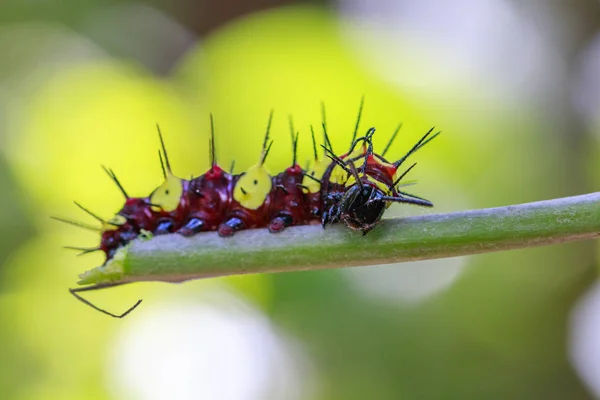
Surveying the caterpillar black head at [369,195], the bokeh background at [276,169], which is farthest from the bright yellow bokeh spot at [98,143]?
the caterpillar black head at [369,195]

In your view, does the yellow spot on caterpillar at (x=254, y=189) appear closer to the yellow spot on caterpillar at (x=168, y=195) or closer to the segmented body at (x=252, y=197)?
the segmented body at (x=252, y=197)

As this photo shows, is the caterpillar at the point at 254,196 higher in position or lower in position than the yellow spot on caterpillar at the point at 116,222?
higher

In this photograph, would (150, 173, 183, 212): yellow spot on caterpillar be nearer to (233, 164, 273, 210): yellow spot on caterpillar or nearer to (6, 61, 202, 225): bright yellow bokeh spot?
(233, 164, 273, 210): yellow spot on caterpillar

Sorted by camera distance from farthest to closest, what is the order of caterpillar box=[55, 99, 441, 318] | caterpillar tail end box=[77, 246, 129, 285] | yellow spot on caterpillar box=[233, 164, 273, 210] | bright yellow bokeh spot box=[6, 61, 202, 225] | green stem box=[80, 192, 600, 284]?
1. bright yellow bokeh spot box=[6, 61, 202, 225]
2. yellow spot on caterpillar box=[233, 164, 273, 210]
3. caterpillar box=[55, 99, 441, 318]
4. caterpillar tail end box=[77, 246, 129, 285]
5. green stem box=[80, 192, 600, 284]

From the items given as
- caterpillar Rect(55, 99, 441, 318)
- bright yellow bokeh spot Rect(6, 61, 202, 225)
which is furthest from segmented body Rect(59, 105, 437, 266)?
bright yellow bokeh spot Rect(6, 61, 202, 225)

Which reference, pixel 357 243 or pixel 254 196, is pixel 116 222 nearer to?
pixel 254 196

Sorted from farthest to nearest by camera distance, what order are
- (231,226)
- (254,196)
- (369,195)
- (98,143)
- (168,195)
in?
(98,143) < (168,195) < (254,196) < (231,226) < (369,195)

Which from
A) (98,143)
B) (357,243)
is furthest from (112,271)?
(98,143)
